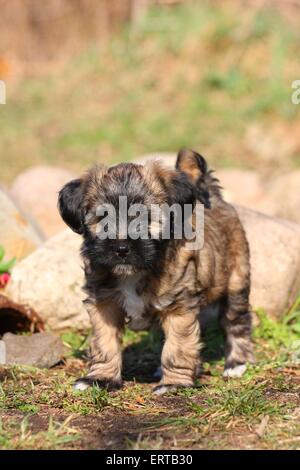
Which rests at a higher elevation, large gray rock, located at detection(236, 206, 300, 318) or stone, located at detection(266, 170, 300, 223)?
stone, located at detection(266, 170, 300, 223)

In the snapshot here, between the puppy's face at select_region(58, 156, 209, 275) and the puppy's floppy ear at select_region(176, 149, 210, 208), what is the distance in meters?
0.55

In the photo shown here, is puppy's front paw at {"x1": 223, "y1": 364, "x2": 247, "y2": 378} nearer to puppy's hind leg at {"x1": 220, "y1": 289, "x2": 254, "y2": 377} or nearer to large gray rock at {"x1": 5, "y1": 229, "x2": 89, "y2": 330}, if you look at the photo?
puppy's hind leg at {"x1": 220, "y1": 289, "x2": 254, "y2": 377}

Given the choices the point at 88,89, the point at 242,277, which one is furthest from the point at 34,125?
the point at 242,277

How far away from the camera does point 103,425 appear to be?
4824 millimetres

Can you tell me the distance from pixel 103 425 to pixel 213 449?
29.9 inches

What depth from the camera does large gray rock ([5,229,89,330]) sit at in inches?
292

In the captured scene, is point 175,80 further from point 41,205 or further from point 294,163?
point 41,205

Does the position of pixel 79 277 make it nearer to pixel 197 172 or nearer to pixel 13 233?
pixel 13 233

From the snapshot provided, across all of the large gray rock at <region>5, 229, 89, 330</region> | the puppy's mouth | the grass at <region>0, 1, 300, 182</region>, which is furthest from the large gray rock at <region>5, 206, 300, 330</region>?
the grass at <region>0, 1, 300, 182</region>

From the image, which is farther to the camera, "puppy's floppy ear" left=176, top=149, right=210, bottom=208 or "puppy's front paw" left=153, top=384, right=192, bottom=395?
"puppy's floppy ear" left=176, top=149, right=210, bottom=208

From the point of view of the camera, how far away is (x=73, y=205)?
5.45 meters

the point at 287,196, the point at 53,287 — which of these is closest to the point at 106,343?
the point at 53,287

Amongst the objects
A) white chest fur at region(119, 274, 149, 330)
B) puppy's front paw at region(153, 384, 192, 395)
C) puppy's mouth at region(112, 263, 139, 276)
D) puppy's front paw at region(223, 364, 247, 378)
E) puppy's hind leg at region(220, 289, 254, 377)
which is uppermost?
puppy's mouth at region(112, 263, 139, 276)
